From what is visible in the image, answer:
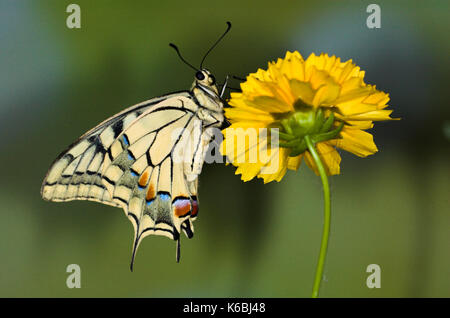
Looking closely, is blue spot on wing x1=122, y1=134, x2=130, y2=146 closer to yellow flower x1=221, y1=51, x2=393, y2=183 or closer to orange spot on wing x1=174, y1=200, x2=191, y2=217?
orange spot on wing x1=174, y1=200, x2=191, y2=217

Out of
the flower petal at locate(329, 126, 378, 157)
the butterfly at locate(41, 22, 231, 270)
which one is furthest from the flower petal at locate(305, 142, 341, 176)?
the butterfly at locate(41, 22, 231, 270)

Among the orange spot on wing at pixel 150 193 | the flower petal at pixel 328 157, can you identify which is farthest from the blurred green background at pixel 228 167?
the flower petal at pixel 328 157

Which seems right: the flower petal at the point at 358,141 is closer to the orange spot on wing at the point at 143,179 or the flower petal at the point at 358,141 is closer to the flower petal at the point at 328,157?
the flower petal at the point at 328,157

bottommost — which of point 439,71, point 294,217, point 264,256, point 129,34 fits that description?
point 264,256

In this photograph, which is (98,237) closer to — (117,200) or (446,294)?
(117,200)

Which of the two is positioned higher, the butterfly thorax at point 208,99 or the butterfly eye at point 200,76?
the butterfly eye at point 200,76

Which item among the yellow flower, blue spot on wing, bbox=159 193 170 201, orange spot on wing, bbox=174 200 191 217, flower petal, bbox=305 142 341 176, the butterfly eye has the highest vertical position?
the butterfly eye

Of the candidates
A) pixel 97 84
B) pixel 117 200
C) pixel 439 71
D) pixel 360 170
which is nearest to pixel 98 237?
pixel 97 84
